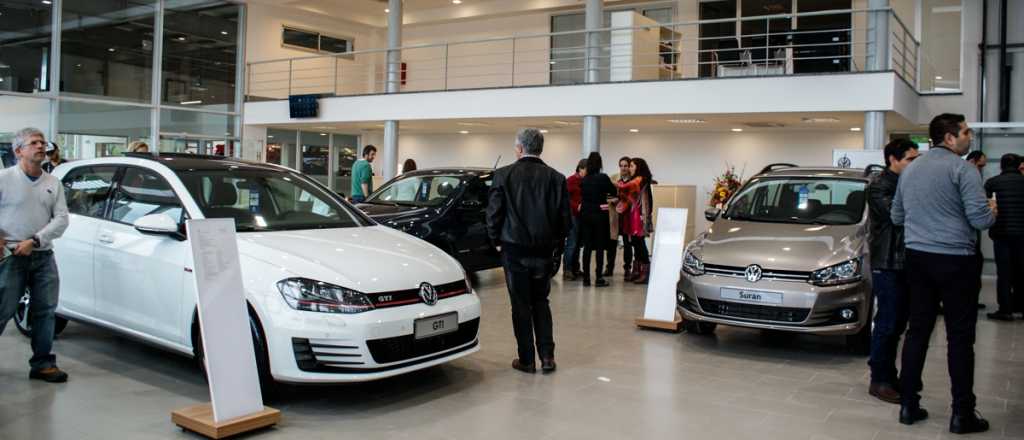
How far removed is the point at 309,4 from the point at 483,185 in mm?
12722

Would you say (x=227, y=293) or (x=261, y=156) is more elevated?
(x=261, y=156)

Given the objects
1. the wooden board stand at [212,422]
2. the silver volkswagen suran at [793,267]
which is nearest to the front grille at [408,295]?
the wooden board stand at [212,422]

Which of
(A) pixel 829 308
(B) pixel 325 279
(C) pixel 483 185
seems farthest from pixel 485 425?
(C) pixel 483 185

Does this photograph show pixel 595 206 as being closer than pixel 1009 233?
No

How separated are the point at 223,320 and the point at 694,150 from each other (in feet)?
46.0

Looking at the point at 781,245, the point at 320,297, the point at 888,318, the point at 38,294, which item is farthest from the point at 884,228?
the point at 38,294

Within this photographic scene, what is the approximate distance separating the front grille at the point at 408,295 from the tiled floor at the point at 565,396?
0.62 metres

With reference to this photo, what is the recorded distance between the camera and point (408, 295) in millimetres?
4652

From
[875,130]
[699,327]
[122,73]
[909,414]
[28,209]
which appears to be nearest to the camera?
[909,414]

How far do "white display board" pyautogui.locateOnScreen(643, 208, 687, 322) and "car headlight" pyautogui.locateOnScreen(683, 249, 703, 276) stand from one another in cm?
55

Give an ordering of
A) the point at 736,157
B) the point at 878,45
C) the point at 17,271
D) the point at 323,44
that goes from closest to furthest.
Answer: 1. the point at 17,271
2. the point at 878,45
3. the point at 736,157
4. the point at 323,44

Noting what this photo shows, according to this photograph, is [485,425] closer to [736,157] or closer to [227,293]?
[227,293]

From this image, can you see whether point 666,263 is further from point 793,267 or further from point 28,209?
point 28,209

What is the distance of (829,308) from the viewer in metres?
5.89
